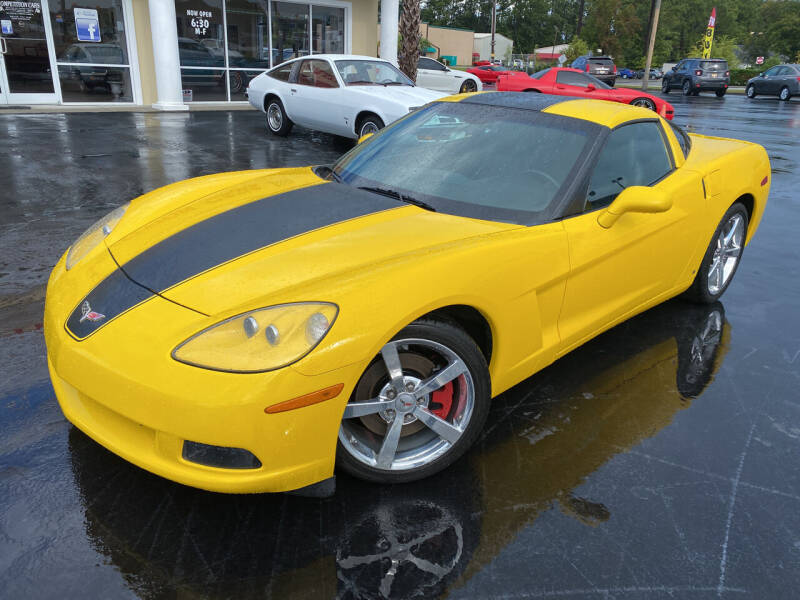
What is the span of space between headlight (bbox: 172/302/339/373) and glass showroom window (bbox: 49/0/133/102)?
15.3 metres

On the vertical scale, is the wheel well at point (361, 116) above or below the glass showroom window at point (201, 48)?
below

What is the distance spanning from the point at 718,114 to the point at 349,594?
21.8m

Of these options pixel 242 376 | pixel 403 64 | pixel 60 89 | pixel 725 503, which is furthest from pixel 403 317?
pixel 60 89

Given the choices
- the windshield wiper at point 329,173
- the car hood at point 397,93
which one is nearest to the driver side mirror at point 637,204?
the windshield wiper at point 329,173

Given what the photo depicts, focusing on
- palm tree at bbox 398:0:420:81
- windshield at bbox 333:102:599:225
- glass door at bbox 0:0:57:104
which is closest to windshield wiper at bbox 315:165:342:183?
windshield at bbox 333:102:599:225

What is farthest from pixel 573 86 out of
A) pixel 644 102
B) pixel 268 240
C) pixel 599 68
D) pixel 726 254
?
pixel 599 68

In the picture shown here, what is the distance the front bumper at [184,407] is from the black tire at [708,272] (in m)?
2.94

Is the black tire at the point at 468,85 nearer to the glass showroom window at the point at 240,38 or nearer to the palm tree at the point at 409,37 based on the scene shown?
the glass showroom window at the point at 240,38

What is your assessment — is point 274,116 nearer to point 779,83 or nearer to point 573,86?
point 573,86

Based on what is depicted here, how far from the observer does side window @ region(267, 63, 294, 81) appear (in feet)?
37.4

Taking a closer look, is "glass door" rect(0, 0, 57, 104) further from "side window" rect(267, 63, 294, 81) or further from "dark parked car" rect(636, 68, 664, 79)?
"dark parked car" rect(636, 68, 664, 79)

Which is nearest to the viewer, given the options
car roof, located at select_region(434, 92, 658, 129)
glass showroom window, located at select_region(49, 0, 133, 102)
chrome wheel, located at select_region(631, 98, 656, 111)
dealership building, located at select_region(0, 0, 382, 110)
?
car roof, located at select_region(434, 92, 658, 129)

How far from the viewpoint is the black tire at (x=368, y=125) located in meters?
9.80

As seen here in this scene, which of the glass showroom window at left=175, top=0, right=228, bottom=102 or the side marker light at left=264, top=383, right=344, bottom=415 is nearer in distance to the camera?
the side marker light at left=264, top=383, right=344, bottom=415
